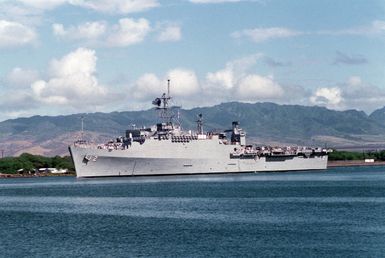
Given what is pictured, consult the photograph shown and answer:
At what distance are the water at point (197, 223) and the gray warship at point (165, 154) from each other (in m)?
29.9

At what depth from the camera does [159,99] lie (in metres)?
148

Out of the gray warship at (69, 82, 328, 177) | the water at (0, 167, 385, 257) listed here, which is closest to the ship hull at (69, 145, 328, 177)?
the gray warship at (69, 82, 328, 177)

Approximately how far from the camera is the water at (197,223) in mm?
46812

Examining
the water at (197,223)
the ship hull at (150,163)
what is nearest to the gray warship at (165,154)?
the ship hull at (150,163)

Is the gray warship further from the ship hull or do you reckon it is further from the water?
the water

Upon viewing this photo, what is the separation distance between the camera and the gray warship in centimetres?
12838

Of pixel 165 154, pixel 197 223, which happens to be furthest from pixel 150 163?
pixel 197 223

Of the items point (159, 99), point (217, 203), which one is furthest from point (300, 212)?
point (159, 99)

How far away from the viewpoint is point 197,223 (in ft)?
194

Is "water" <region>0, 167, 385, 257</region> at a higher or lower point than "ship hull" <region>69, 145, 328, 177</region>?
lower

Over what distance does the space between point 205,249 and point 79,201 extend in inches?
1600

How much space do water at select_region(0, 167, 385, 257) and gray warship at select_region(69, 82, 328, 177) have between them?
2993 cm

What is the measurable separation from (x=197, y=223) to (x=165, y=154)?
2872 inches

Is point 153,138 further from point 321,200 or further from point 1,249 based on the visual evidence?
point 1,249
